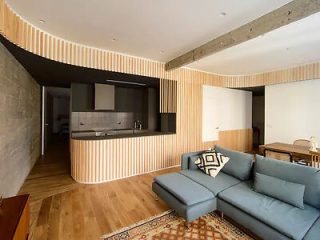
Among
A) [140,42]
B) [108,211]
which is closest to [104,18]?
[140,42]

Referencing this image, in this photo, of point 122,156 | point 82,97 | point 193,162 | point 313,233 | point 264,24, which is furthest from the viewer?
point 82,97

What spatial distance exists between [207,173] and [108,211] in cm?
168

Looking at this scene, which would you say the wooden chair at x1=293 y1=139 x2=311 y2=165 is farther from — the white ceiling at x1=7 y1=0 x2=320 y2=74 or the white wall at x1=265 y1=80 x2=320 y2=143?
the white ceiling at x1=7 y1=0 x2=320 y2=74

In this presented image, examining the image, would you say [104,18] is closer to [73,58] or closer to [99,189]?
[73,58]

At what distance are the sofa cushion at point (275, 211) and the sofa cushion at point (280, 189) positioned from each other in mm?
55

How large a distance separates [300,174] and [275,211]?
60cm

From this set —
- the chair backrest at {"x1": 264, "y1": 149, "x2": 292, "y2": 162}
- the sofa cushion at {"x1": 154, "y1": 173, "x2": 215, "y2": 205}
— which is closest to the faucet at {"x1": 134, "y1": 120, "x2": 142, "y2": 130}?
the sofa cushion at {"x1": 154, "y1": 173, "x2": 215, "y2": 205}

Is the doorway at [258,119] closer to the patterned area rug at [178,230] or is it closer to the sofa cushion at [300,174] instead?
the sofa cushion at [300,174]

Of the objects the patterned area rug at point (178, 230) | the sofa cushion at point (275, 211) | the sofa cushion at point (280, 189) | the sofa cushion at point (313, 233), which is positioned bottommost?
the patterned area rug at point (178, 230)

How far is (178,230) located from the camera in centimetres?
215

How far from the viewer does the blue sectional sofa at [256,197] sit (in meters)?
1.70

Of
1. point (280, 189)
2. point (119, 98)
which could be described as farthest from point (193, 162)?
point (119, 98)

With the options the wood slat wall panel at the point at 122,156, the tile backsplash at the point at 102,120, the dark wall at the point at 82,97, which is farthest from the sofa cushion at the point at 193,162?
the dark wall at the point at 82,97

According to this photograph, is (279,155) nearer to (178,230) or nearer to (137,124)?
(178,230)
